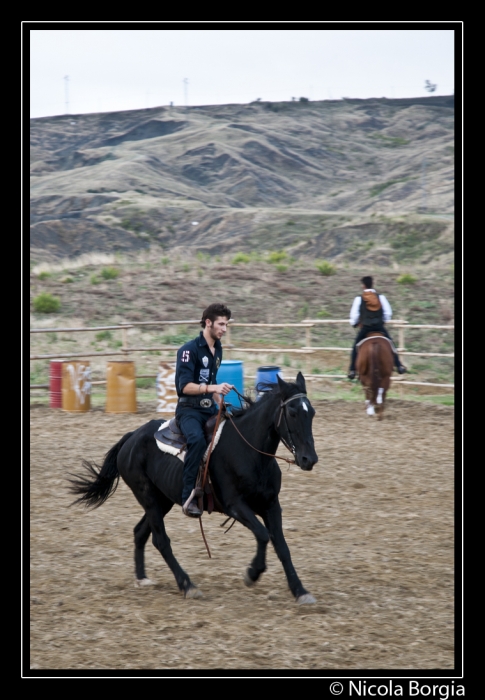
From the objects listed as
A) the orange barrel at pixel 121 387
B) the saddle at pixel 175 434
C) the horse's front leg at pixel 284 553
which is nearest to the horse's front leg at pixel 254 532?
the horse's front leg at pixel 284 553

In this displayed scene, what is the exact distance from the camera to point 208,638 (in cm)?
491

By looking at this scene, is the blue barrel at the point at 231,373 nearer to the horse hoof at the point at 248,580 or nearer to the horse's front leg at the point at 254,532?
the horse hoof at the point at 248,580

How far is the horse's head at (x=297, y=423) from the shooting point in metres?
5.19

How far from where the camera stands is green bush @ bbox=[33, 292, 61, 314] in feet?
80.6

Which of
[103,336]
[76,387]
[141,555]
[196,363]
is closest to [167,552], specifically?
[141,555]

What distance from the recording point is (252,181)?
2689 inches

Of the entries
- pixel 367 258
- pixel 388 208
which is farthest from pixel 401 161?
pixel 367 258

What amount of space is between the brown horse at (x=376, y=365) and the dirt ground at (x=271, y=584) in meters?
2.56

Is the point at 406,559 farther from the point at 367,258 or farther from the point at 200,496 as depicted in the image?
the point at 367,258

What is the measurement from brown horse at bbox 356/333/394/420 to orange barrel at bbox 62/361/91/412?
4.82 meters
